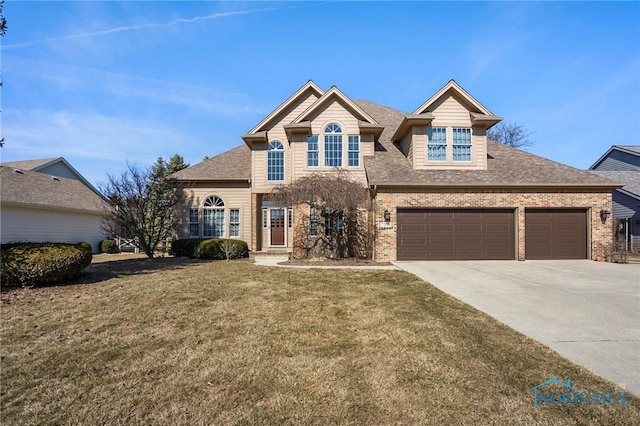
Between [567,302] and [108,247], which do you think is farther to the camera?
[108,247]

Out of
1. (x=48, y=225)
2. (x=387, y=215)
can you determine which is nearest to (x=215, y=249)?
(x=387, y=215)

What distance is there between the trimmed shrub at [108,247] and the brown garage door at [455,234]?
64.2 ft

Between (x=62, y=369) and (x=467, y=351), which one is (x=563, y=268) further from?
(x=62, y=369)

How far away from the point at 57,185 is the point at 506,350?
27065 mm

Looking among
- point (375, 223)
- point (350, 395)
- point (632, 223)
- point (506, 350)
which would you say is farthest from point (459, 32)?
point (632, 223)

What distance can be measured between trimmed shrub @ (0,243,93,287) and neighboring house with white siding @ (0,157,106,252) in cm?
1089

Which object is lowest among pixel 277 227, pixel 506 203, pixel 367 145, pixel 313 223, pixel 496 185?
pixel 277 227

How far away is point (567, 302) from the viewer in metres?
6.49

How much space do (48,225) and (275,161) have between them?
14276 millimetres

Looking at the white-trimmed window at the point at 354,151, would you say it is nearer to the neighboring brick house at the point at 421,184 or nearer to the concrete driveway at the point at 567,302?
the neighboring brick house at the point at 421,184

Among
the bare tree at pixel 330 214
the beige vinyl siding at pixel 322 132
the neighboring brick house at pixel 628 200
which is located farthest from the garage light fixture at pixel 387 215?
the neighboring brick house at pixel 628 200

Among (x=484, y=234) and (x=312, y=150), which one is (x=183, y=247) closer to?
(x=312, y=150)

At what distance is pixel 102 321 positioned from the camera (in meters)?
5.31

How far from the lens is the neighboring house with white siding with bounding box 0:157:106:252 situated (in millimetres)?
15969
